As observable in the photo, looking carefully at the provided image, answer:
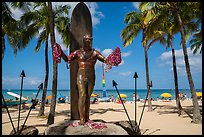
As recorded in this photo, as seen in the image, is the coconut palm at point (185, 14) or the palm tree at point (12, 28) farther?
the palm tree at point (12, 28)

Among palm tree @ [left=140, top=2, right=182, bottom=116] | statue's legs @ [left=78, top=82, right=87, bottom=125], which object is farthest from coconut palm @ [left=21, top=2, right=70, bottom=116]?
statue's legs @ [left=78, top=82, right=87, bottom=125]

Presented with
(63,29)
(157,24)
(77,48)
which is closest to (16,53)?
(63,29)

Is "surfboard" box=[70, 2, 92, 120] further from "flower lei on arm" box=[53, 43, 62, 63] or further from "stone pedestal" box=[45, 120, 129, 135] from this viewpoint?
"flower lei on arm" box=[53, 43, 62, 63]

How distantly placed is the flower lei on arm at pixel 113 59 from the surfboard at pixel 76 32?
107 centimetres

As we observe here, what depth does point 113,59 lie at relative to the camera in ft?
19.8

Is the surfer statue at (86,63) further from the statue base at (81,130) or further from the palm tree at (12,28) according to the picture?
the palm tree at (12,28)

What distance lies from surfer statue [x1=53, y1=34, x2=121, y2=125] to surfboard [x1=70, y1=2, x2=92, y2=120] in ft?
1.66

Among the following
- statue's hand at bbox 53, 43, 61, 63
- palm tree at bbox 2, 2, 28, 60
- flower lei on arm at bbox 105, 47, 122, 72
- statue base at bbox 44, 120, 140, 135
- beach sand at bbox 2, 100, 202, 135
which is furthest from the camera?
palm tree at bbox 2, 2, 28, 60

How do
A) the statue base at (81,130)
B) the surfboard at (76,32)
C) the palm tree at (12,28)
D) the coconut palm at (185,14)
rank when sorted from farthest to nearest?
the palm tree at (12,28) → the coconut palm at (185,14) → the surfboard at (76,32) → the statue base at (81,130)

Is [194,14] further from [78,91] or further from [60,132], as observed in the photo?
[60,132]

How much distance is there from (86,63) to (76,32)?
1258 millimetres

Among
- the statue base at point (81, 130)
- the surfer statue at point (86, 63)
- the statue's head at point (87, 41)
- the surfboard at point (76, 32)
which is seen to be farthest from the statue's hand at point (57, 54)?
the statue base at point (81, 130)

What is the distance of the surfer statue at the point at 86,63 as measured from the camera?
5.88 metres

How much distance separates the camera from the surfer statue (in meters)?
5.88
